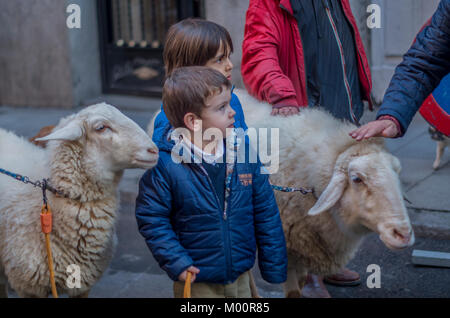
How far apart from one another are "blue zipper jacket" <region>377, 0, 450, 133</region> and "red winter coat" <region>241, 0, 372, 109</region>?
60cm

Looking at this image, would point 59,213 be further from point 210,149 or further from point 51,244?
point 210,149

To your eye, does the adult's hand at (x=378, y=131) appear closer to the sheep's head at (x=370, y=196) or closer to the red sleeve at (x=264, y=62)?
the sheep's head at (x=370, y=196)

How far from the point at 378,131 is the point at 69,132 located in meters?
1.44

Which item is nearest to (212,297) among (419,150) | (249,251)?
(249,251)

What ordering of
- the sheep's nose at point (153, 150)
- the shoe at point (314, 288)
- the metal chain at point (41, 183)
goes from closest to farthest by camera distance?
the sheep's nose at point (153, 150)
the metal chain at point (41, 183)
the shoe at point (314, 288)

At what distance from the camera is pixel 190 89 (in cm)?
236

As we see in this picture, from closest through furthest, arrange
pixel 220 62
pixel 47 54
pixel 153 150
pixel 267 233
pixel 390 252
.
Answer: pixel 267 233
pixel 153 150
pixel 220 62
pixel 390 252
pixel 47 54

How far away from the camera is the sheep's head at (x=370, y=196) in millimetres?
2516

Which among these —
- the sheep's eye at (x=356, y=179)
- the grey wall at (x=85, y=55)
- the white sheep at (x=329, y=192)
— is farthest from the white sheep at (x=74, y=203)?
the grey wall at (x=85, y=55)

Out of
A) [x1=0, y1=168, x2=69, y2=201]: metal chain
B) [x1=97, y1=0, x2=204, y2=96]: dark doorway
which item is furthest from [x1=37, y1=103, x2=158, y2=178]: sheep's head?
[x1=97, y1=0, x2=204, y2=96]: dark doorway

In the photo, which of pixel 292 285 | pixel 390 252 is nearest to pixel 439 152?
pixel 390 252

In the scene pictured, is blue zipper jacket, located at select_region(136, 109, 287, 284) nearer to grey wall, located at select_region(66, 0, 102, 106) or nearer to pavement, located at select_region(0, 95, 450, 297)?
pavement, located at select_region(0, 95, 450, 297)

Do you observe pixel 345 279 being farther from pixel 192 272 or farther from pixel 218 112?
pixel 218 112

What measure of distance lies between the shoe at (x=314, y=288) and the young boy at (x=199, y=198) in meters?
1.30
